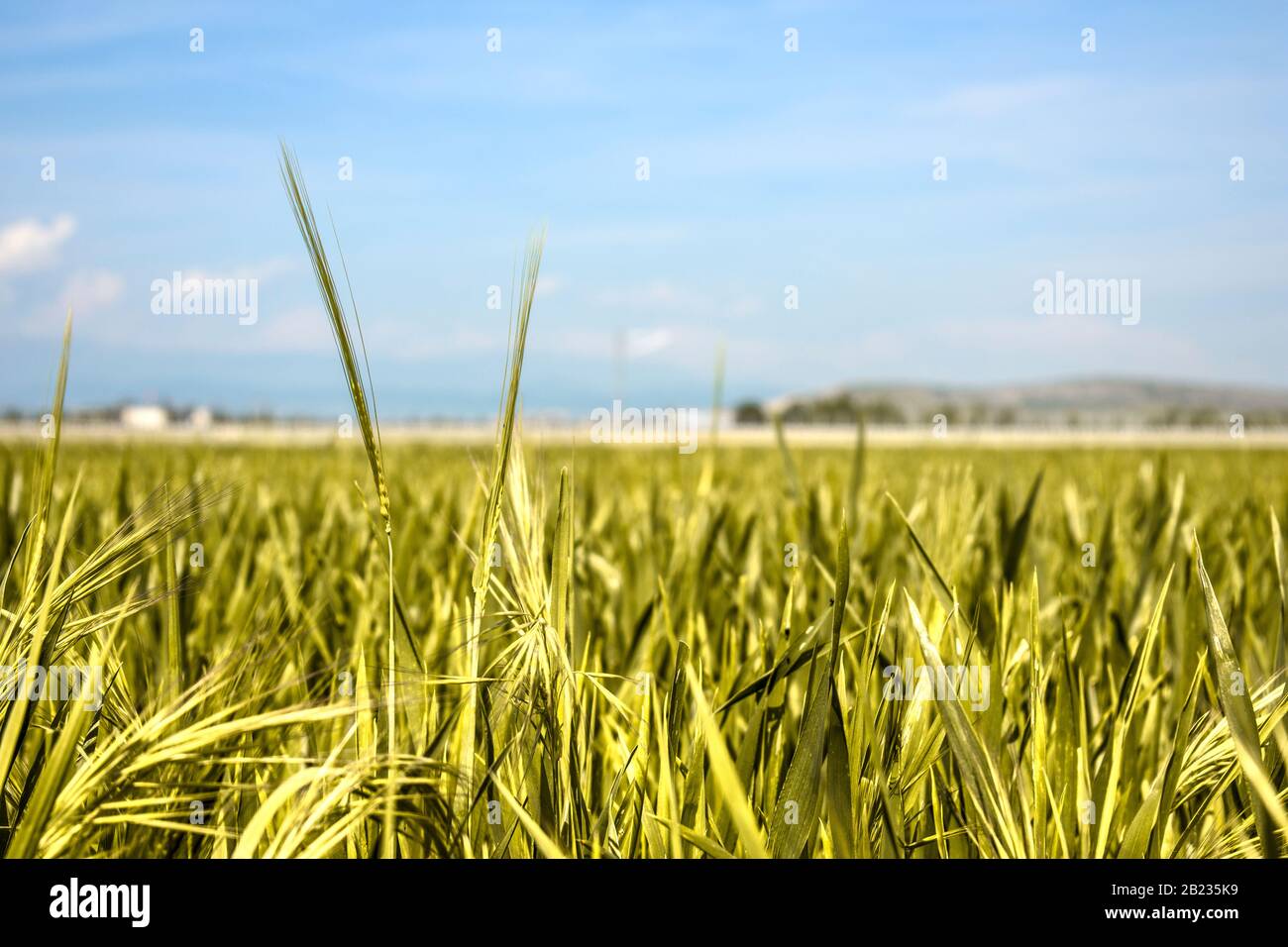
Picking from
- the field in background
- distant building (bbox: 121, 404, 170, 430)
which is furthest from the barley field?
distant building (bbox: 121, 404, 170, 430)

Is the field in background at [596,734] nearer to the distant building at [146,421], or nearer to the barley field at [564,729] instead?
the barley field at [564,729]

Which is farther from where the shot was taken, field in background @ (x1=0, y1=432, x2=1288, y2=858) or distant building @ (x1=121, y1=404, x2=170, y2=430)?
distant building @ (x1=121, y1=404, x2=170, y2=430)

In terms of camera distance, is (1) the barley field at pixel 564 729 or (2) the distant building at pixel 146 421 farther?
(2) the distant building at pixel 146 421

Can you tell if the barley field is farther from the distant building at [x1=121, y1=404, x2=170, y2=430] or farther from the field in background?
the distant building at [x1=121, y1=404, x2=170, y2=430]

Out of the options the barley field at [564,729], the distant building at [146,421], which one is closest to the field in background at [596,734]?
the barley field at [564,729]

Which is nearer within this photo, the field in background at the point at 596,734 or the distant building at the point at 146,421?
the field in background at the point at 596,734

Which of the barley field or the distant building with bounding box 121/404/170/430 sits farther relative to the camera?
the distant building with bounding box 121/404/170/430

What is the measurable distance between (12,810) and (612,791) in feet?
1.55

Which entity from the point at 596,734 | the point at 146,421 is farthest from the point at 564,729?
the point at 146,421

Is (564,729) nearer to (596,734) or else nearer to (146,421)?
(596,734)
